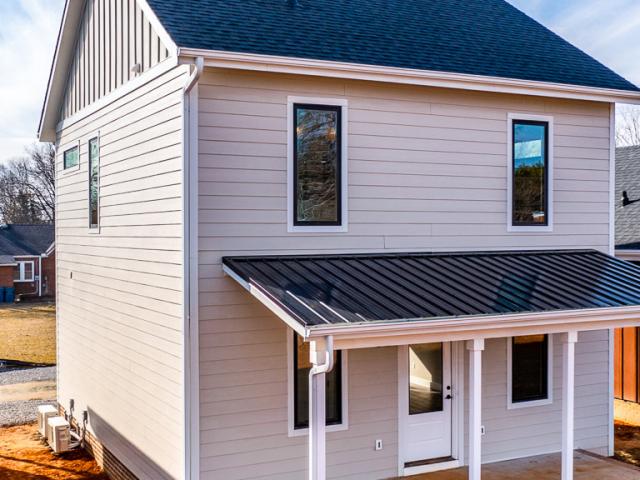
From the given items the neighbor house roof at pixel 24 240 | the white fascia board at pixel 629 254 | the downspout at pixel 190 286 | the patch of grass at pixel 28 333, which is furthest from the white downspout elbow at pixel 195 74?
the neighbor house roof at pixel 24 240

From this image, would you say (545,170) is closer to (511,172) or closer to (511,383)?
(511,172)

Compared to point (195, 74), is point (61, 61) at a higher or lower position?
higher

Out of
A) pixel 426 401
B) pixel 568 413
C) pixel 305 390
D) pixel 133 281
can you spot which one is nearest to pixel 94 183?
pixel 133 281

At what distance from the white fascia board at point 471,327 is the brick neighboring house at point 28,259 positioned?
38.6 meters

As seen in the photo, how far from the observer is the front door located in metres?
9.39

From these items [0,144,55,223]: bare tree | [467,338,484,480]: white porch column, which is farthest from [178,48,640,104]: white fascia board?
[0,144,55,223]: bare tree

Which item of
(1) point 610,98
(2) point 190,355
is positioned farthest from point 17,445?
(1) point 610,98

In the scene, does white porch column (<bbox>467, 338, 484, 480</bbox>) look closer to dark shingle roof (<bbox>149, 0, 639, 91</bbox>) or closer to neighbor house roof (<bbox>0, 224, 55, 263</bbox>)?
dark shingle roof (<bbox>149, 0, 639, 91</bbox>)

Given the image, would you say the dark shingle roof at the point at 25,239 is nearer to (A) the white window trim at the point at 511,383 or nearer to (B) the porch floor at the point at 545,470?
(A) the white window trim at the point at 511,383

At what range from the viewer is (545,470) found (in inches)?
377

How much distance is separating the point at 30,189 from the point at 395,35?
5006 centimetres

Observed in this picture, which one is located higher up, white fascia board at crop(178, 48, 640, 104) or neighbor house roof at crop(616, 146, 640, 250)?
white fascia board at crop(178, 48, 640, 104)

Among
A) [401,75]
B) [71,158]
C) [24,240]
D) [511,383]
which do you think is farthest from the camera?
[24,240]

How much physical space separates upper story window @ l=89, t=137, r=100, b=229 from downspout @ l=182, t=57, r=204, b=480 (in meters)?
3.85
